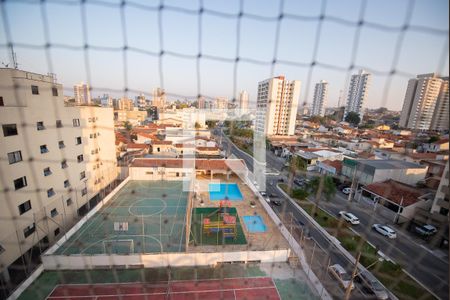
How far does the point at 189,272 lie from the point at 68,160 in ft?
8.59

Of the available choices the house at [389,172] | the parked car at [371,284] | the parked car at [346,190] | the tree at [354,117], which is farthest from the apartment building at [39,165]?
the tree at [354,117]

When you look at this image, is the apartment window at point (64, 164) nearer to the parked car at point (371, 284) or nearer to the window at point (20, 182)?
the window at point (20, 182)

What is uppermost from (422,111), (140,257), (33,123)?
(422,111)

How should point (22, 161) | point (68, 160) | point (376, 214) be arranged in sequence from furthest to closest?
1. point (376, 214)
2. point (68, 160)
3. point (22, 161)

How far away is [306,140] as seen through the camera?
9844mm

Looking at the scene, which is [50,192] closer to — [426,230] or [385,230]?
[385,230]

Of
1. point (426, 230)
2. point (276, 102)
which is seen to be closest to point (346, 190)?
point (426, 230)

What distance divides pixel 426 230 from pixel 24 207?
6.27 meters

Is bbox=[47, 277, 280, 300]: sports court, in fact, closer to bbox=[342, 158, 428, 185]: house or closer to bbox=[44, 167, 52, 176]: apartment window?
bbox=[44, 167, 52, 176]: apartment window

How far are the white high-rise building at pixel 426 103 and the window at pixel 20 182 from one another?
12.3 ft

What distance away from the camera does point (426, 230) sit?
387cm

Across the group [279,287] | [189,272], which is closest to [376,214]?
[279,287]

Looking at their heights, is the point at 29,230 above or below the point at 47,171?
below

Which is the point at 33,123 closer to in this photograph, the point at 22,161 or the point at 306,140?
the point at 22,161
